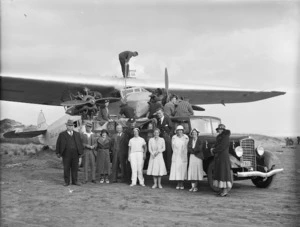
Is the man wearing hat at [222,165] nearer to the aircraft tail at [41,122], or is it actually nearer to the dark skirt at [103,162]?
the dark skirt at [103,162]

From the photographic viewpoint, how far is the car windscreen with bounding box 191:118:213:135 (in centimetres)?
917

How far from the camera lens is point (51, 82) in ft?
55.2

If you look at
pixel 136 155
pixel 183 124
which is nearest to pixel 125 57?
pixel 183 124

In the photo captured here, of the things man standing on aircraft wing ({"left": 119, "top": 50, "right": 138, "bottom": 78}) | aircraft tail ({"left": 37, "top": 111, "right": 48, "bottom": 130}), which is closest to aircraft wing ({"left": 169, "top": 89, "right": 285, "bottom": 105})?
man standing on aircraft wing ({"left": 119, "top": 50, "right": 138, "bottom": 78})

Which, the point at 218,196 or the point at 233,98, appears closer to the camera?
the point at 218,196

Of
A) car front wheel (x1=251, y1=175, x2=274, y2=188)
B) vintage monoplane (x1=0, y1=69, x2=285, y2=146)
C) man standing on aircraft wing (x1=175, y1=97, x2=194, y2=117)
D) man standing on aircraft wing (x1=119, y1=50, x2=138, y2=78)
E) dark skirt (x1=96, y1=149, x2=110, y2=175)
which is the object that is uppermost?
man standing on aircraft wing (x1=119, y1=50, x2=138, y2=78)

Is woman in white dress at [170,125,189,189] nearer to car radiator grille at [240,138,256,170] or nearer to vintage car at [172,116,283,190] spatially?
vintage car at [172,116,283,190]

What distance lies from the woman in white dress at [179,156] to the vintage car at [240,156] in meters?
0.46

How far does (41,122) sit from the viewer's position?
20469 millimetres

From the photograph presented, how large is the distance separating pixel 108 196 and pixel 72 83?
10600 mm

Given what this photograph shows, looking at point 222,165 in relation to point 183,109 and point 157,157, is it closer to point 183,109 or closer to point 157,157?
point 157,157

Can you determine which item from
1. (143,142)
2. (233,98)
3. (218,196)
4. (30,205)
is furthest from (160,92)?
(233,98)

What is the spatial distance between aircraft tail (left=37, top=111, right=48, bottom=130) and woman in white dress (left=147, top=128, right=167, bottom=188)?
469 inches

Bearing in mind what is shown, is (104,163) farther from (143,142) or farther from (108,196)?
(108,196)
